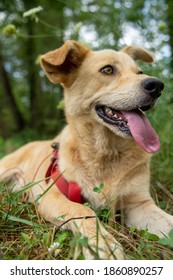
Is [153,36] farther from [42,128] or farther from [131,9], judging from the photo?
[42,128]

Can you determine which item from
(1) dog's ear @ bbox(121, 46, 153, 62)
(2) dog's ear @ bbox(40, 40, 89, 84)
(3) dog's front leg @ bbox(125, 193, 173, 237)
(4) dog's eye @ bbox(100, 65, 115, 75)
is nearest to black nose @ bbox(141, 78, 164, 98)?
(4) dog's eye @ bbox(100, 65, 115, 75)

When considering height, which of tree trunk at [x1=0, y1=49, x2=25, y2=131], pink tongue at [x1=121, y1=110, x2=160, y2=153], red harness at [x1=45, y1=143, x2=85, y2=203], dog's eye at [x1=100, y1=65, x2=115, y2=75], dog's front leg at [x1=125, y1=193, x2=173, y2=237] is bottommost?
tree trunk at [x1=0, y1=49, x2=25, y2=131]

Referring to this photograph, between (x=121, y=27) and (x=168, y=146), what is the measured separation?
5.43ft

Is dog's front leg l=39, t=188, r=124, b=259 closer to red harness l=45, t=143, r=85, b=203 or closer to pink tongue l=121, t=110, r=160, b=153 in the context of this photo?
red harness l=45, t=143, r=85, b=203

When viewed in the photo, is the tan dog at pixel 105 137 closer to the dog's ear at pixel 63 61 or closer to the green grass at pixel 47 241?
the dog's ear at pixel 63 61

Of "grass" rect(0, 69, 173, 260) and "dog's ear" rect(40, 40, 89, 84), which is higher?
"dog's ear" rect(40, 40, 89, 84)

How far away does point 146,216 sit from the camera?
3047 millimetres

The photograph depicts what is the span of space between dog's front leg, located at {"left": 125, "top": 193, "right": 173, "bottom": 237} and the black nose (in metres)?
0.89

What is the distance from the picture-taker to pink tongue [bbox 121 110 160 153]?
3.03m

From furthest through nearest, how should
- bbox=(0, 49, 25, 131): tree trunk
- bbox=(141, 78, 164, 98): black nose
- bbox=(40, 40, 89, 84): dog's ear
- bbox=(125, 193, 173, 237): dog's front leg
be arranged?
bbox=(0, 49, 25, 131): tree trunk, bbox=(40, 40, 89, 84): dog's ear, bbox=(141, 78, 164, 98): black nose, bbox=(125, 193, 173, 237): dog's front leg

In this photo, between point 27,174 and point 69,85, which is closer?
point 69,85

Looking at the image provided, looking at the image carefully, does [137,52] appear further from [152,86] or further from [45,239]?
[45,239]

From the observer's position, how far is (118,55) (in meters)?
3.64
